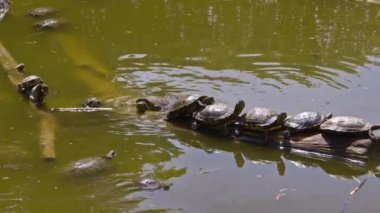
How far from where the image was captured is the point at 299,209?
509 cm

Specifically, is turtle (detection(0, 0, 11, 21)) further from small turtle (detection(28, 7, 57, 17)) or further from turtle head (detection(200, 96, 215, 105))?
turtle head (detection(200, 96, 215, 105))

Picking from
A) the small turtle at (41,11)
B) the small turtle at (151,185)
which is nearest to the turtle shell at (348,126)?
the small turtle at (151,185)

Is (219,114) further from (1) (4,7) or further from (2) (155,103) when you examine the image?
(1) (4,7)

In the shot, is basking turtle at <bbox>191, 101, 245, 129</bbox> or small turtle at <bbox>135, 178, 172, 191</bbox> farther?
basking turtle at <bbox>191, 101, 245, 129</bbox>

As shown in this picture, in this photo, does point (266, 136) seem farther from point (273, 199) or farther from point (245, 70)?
point (245, 70)

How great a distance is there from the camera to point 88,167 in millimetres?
5812

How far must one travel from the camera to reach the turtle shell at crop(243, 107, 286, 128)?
6000mm

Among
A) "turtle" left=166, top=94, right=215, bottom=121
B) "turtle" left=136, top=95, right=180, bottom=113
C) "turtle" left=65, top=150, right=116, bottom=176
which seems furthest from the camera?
"turtle" left=136, top=95, right=180, bottom=113

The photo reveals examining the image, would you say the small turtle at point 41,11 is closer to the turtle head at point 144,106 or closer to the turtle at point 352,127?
the turtle head at point 144,106

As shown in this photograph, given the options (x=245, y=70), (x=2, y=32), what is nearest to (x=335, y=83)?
(x=245, y=70)

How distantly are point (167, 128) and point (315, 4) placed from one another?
5.61m

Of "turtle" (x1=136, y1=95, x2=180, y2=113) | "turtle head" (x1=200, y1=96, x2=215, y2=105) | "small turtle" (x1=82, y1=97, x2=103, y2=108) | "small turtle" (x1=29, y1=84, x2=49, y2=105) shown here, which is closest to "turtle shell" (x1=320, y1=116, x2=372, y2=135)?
"turtle head" (x1=200, y1=96, x2=215, y2=105)

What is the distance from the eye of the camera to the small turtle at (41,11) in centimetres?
1138

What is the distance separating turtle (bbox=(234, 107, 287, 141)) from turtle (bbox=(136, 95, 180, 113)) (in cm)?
108
